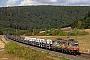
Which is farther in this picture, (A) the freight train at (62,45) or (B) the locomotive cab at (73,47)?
(A) the freight train at (62,45)

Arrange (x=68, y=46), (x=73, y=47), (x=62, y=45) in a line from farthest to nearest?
1. (x=62, y=45)
2. (x=68, y=46)
3. (x=73, y=47)

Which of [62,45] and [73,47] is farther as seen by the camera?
[62,45]

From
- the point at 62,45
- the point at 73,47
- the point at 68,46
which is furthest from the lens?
the point at 62,45

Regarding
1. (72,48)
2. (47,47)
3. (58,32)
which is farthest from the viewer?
(58,32)

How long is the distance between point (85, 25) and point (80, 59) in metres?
153

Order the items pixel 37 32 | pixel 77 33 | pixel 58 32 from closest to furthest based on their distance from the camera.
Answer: pixel 77 33
pixel 58 32
pixel 37 32

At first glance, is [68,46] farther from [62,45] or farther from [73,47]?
[62,45]

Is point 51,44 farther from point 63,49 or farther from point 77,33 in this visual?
point 77,33

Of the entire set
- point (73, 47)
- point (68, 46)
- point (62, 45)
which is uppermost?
point (62, 45)

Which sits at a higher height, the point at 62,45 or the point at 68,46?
the point at 62,45

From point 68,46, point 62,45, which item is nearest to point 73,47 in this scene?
point 68,46

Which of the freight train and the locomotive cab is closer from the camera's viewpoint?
the locomotive cab

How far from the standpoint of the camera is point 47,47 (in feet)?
217

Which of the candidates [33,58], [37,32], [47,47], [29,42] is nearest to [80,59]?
[33,58]
